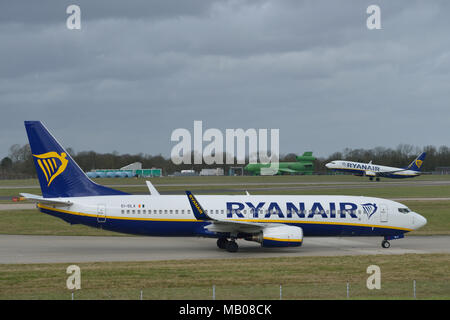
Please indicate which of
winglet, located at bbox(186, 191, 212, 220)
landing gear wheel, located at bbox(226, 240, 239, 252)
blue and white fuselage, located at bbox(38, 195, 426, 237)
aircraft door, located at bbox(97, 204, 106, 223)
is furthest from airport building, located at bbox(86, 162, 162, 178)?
winglet, located at bbox(186, 191, 212, 220)

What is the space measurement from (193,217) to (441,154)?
168805 millimetres

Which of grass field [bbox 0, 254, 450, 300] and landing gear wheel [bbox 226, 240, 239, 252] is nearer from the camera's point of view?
grass field [bbox 0, 254, 450, 300]

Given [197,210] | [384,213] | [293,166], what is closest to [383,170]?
[293,166]

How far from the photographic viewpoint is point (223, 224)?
31.6 m

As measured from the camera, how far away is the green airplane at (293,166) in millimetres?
179875

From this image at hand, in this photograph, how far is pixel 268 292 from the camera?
66.3ft

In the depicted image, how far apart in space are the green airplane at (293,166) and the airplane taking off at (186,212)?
466 feet

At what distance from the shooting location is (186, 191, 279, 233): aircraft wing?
30.8m

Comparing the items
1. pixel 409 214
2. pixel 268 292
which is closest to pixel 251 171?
pixel 409 214

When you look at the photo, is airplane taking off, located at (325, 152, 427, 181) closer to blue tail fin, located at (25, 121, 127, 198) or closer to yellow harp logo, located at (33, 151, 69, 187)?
blue tail fin, located at (25, 121, 127, 198)

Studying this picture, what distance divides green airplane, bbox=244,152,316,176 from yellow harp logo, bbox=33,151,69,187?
145295mm
